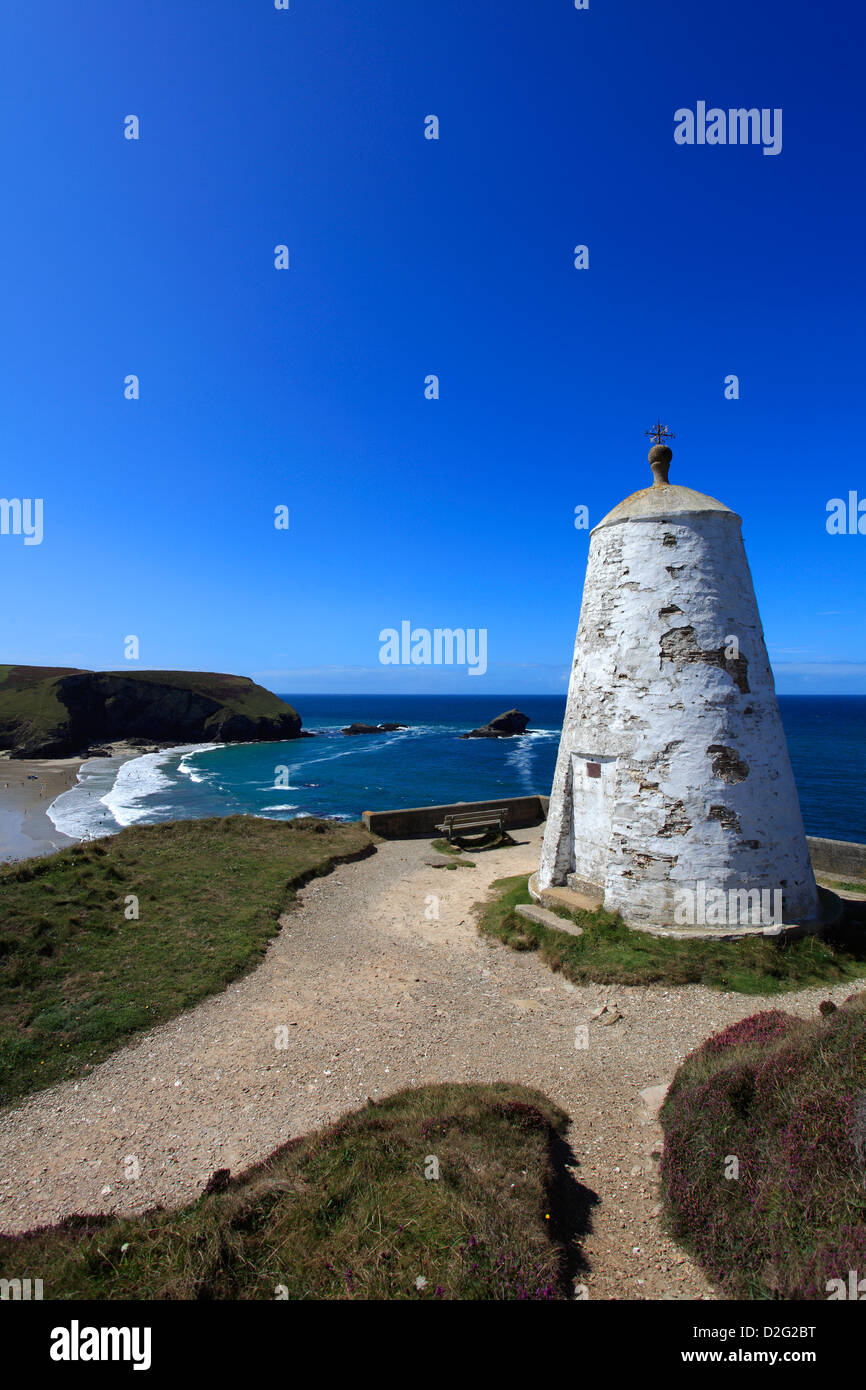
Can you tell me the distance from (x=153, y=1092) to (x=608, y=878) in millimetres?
8088

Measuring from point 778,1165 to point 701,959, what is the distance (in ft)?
19.0

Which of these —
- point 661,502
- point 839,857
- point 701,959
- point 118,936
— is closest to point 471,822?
point 839,857

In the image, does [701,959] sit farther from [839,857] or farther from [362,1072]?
[839,857]

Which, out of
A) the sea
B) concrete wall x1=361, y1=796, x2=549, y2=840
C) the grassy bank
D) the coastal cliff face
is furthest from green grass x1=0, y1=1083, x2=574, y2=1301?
the coastal cliff face

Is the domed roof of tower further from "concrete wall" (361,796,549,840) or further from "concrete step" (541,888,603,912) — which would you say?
"concrete wall" (361,796,549,840)

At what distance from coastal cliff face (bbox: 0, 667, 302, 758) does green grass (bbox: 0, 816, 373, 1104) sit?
5832 centimetres

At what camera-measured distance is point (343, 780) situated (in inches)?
1930

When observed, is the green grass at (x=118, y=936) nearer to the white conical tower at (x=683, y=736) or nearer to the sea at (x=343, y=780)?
the white conical tower at (x=683, y=736)

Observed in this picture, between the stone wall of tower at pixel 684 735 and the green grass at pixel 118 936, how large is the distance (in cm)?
769

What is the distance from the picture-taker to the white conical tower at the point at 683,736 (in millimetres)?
10609

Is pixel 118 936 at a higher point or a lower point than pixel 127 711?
lower

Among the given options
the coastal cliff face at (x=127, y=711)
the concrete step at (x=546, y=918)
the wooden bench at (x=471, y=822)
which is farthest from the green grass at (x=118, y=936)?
the coastal cliff face at (x=127, y=711)
